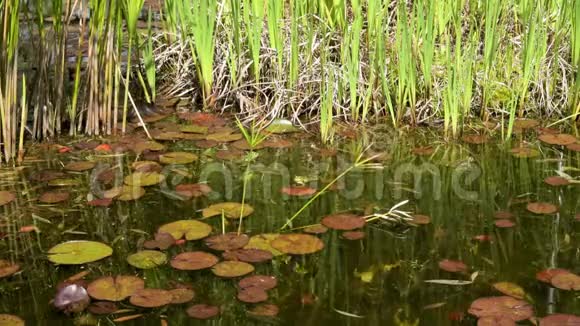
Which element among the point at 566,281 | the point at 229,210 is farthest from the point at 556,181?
the point at 229,210

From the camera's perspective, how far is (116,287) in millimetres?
1901

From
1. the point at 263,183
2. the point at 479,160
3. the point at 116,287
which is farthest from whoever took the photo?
the point at 479,160

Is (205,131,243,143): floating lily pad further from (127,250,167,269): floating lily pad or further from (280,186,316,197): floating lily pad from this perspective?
(127,250,167,269): floating lily pad

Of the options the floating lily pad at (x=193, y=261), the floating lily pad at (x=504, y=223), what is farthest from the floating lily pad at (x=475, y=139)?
the floating lily pad at (x=193, y=261)

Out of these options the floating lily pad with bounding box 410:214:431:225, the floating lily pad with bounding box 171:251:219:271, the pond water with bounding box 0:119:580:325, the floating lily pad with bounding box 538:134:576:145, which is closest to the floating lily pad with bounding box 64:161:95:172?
the pond water with bounding box 0:119:580:325

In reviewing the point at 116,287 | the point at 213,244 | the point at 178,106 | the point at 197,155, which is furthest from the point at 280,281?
the point at 178,106

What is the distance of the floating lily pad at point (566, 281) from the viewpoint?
1919 millimetres

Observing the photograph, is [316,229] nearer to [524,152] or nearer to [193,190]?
[193,190]

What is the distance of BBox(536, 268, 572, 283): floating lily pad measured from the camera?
6.43ft

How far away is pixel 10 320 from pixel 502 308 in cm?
111

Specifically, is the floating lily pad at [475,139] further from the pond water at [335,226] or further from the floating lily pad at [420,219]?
the floating lily pad at [420,219]

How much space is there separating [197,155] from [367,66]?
81 cm

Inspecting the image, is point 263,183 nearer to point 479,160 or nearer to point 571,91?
point 479,160

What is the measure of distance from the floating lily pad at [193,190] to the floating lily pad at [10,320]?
733 millimetres
